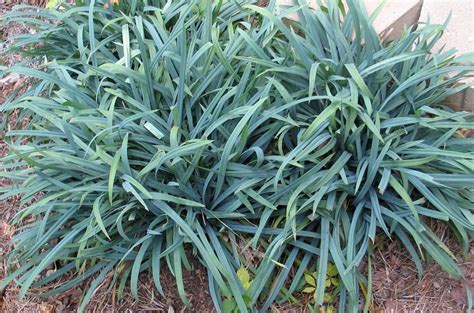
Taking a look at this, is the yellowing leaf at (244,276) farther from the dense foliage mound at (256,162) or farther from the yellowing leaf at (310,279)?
the yellowing leaf at (310,279)

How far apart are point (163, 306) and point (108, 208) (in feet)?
1.54

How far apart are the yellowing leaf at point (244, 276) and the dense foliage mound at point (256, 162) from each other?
0.04m

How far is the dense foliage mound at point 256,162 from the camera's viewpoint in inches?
80.9

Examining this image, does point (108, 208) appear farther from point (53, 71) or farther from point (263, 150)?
point (53, 71)

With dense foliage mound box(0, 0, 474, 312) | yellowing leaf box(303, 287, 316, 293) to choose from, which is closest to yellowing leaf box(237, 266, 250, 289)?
dense foliage mound box(0, 0, 474, 312)

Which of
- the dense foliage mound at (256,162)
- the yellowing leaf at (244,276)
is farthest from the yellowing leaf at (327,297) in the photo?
the yellowing leaf at (244,276)

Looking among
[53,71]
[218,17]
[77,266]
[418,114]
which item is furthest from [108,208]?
[418,114]

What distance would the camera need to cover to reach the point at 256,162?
7.22 ft

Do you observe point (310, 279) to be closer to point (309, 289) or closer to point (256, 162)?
point (309, 289)

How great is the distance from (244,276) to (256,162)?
463mm

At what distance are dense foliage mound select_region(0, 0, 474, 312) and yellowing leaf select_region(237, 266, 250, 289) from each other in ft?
0.12

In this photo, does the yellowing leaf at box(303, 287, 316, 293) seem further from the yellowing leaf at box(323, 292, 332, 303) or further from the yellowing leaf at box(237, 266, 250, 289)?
the yellowing leaf at box(237, 266, 250, 289)

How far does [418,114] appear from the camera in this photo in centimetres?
Answer: 208

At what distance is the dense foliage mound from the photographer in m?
2.05
